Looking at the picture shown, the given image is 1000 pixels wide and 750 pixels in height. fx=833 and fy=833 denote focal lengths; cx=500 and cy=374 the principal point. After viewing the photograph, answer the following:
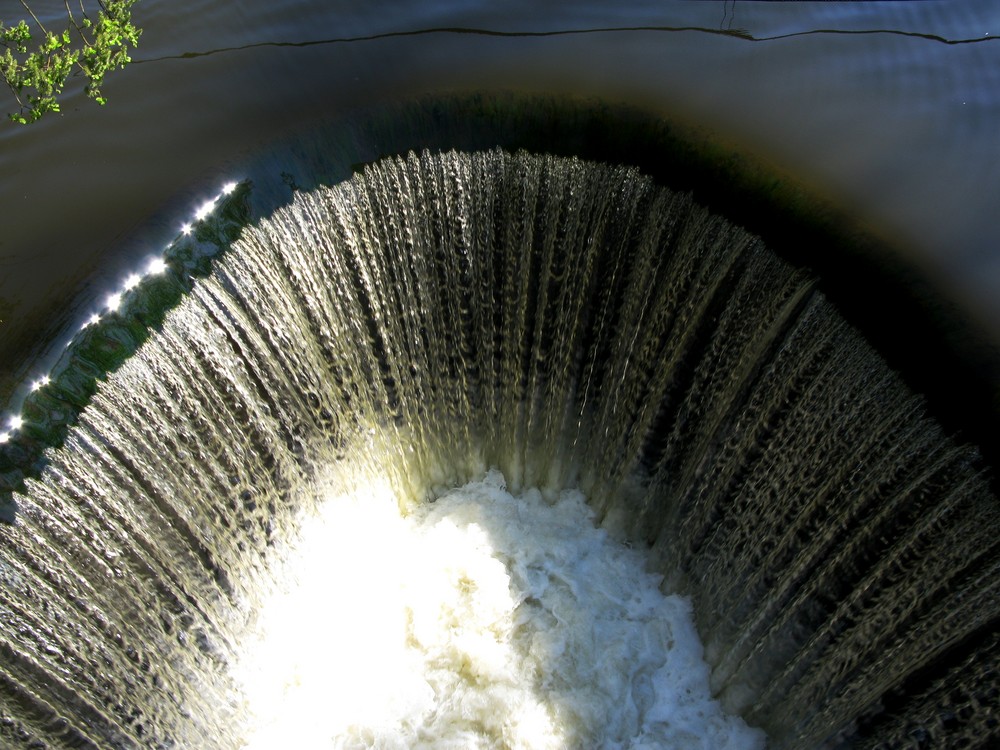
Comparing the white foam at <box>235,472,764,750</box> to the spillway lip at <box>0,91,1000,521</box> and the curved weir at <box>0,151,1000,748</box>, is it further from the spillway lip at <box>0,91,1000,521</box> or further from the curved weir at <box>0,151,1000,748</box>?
the spillway lip at <box>0,91,1000,521</box>

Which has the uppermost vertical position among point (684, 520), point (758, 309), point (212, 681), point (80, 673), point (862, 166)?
point (862, 166)

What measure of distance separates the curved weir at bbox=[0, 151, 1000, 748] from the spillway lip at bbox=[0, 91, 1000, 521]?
0.06 m

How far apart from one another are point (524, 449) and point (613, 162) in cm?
160

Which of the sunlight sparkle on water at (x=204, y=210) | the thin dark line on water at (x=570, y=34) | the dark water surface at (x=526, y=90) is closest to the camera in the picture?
the dark water surface at (x=526, y=90)

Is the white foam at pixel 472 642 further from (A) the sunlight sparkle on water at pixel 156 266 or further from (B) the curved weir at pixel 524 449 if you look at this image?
(A) the sunlight sparkle on water at pixel 156 266

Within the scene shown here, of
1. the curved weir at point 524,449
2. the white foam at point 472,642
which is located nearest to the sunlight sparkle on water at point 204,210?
the curved weir at point 524,449

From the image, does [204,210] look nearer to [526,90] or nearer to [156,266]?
[156,266]

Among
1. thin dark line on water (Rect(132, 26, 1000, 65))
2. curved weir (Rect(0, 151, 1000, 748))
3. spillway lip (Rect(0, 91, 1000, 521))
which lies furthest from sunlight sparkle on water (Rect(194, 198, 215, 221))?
thin dark line on water (Rect(132, 26, 1000, 65))

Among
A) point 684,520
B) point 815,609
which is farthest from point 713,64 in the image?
point 815,609

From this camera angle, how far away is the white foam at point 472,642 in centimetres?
381

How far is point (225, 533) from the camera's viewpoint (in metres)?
3.70

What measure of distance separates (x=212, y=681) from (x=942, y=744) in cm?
293

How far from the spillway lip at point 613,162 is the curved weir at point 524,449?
6cm

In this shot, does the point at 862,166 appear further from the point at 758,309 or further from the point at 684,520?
the point at 684,520
